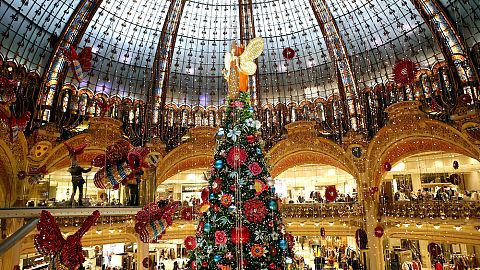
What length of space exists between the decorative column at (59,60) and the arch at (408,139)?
600 inches

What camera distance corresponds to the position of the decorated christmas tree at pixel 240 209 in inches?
283

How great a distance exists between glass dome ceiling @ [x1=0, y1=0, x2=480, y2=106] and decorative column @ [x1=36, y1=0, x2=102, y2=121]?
0.46 meters

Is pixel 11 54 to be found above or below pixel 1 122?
above

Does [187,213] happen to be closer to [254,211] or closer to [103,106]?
[103,106]

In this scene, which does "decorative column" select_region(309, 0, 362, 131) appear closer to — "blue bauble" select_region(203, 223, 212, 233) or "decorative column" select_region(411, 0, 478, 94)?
"decorative column" select_region(411, 0, 478, 94)

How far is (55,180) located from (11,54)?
253 inches

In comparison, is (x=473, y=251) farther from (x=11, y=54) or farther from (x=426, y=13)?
(x=11, y=54)

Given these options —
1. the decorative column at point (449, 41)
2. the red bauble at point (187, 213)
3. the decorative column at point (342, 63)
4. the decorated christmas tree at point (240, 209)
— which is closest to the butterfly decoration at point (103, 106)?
the red bauble at point (187, 213)

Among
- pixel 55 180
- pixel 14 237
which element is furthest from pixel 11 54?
pixel 14 237

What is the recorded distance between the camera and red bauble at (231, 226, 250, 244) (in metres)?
7.06

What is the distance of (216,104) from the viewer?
21.7m

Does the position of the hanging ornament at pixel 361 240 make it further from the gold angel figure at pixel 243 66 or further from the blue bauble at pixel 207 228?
the gold angel figure at pixel 243 66

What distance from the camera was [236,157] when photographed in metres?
7.55

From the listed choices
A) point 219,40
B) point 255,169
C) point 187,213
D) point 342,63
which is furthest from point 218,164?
point 219,40
